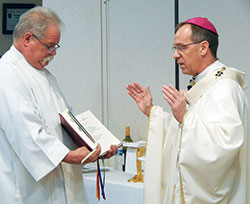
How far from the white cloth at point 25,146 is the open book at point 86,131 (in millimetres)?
110

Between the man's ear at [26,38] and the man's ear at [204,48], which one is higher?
the man's ear at [26,38]

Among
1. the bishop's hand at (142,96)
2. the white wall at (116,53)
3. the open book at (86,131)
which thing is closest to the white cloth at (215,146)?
the bishop's hand at (142,96)

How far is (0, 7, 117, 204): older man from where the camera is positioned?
6.10 feet

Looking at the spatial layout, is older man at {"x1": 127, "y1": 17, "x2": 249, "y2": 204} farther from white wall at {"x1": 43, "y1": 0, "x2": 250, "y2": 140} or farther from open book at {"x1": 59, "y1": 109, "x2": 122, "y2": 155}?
white wall at {"x1": 43, "y1": 0, "x2": 250, "y2": 140}

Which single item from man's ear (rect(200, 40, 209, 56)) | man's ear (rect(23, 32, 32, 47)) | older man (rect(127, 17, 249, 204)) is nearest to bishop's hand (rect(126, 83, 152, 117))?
older man (rect(127, 17, 249, 204))

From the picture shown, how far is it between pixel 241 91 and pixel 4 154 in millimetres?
1262

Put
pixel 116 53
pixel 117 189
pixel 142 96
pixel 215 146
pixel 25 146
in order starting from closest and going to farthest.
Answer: pixel 215 146 < pixel 25 146 < pixel 142 96 < pixel 117 189 < pixel 116 53

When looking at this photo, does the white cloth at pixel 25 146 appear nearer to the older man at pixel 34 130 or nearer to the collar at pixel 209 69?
the older man at pixel 34 130

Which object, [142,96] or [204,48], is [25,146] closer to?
[142,96]

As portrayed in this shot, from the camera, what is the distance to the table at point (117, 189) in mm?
2521

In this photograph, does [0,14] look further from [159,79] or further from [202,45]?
[202,45]

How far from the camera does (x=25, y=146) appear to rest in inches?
73.0

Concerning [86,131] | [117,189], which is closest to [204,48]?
[86,131]

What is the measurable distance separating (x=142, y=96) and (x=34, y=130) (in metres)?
0.65
